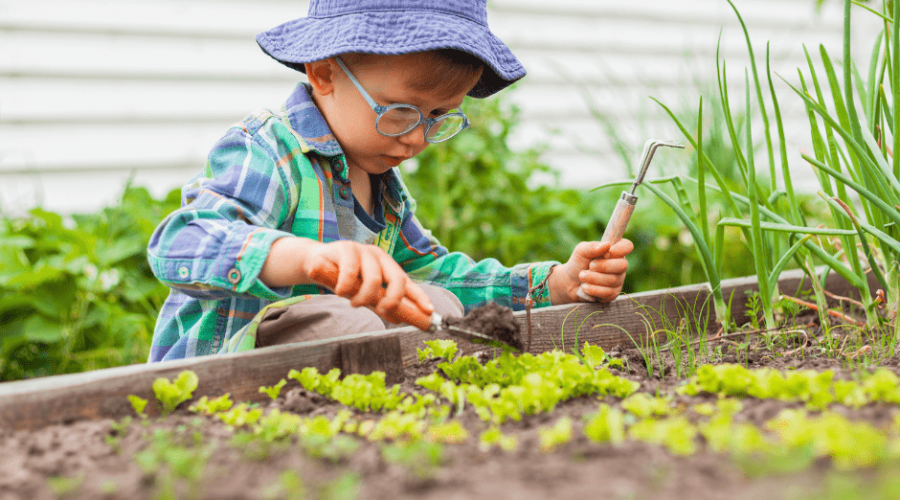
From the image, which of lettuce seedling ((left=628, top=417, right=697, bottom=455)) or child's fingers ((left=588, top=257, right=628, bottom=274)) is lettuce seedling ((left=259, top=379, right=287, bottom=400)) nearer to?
lettuce seedling ((left=628, top=417, right=697, bottom=455))

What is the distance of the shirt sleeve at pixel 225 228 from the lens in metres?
1.10

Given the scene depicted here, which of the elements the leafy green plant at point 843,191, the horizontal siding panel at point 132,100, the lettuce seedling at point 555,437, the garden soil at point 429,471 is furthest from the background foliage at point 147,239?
the lettuce seedling at point 555,437

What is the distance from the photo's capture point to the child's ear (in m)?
1.46

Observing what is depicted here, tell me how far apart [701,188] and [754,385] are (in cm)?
59

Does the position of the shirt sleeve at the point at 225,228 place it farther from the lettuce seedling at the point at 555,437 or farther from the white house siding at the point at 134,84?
the white house siding at the point at 134,84

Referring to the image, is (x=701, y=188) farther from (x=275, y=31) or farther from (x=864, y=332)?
(x=275, y=31)

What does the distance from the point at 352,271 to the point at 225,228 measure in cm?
28

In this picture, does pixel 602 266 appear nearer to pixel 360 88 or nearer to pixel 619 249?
pixel 619 249

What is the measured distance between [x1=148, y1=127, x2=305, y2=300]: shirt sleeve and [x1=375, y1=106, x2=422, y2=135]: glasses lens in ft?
0.83

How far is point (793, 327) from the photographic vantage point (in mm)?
1440

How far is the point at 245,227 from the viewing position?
1.14 m

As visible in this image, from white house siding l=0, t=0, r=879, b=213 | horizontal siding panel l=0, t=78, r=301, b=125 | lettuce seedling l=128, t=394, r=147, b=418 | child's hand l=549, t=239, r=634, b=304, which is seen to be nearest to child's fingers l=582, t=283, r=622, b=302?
child's hand l=549, t=239, r=634, b=304

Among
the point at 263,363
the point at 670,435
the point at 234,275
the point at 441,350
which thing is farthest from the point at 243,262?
the point at 670,435

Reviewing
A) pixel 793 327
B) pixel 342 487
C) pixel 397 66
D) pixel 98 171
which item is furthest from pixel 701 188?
pixel 98 171
